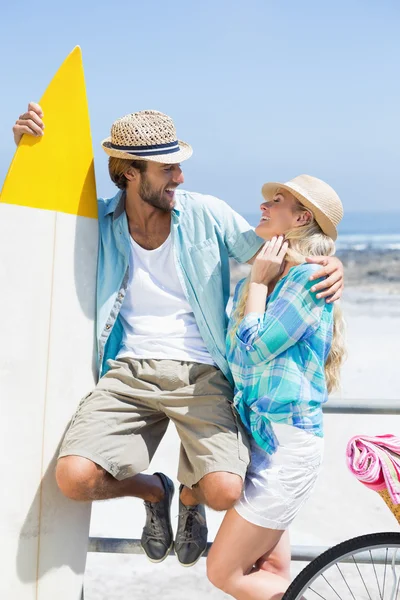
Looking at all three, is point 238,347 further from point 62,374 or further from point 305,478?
point 62,374

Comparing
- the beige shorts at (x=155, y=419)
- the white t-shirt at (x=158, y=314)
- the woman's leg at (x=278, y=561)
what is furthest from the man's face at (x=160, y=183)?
the woman's leg at (x=278, y=561)

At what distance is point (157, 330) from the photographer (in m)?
2.54

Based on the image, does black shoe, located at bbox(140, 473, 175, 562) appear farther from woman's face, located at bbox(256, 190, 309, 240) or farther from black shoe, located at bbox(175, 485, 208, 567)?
woman's face, located at bbox(256, 190, 309, 240)

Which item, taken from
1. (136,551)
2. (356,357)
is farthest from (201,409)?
(356,357)

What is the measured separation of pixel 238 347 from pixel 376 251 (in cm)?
2486

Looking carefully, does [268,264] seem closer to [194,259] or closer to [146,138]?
[194,259]

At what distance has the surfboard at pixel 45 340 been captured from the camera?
2447 mm

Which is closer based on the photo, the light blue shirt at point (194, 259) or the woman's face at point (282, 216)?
the woman's face at point (282, 216)

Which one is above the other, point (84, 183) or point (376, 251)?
point (84, 183)

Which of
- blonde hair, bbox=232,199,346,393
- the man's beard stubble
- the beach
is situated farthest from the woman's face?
the beach

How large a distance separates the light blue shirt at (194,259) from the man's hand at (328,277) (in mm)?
368

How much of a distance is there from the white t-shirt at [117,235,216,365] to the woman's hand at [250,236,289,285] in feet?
1.13

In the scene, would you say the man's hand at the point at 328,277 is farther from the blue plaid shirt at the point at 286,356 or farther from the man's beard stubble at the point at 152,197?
the man's beard stubble at the point at 152,197

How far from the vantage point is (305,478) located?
7.33 feet
